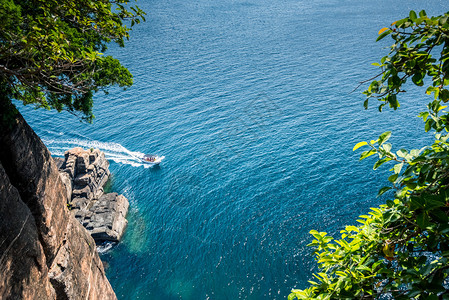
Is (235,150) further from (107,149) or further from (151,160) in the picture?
(107,149)

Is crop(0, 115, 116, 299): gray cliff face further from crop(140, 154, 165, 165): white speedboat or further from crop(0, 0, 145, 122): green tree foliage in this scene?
crop(140, 154, 165, 165): white speedboat

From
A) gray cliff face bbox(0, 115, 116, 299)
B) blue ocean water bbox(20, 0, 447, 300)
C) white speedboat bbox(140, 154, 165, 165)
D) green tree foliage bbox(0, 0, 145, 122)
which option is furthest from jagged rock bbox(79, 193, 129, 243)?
green tree foliage bbox(0, 0, 145, 122)

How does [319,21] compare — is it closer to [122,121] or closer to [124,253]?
[122,121]

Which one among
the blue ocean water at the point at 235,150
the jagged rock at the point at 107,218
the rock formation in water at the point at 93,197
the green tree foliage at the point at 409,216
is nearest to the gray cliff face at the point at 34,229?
the green tree foliage at the point at 409,216

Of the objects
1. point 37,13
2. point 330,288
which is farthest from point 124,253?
point 330,288

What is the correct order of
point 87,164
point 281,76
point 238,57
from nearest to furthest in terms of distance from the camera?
point 87,164 < point 281,76 < point 238,57
